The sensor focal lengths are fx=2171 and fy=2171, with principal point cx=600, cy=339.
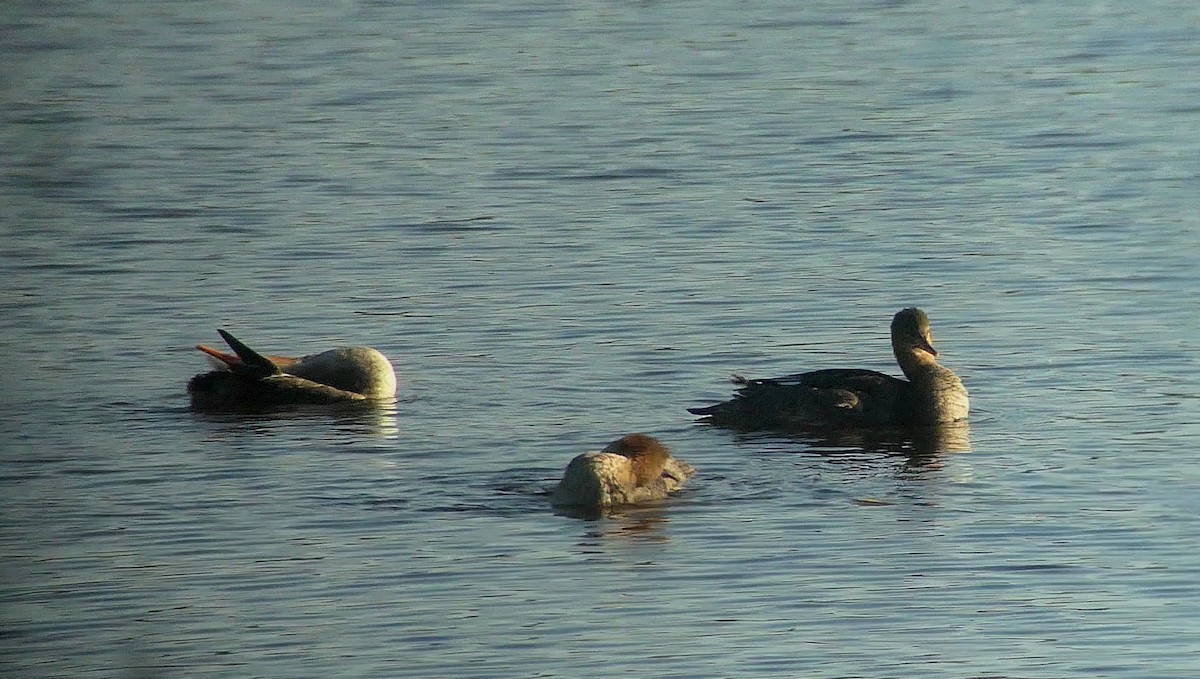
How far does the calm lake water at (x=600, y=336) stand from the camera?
25.7ft

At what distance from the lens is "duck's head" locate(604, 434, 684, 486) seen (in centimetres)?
968

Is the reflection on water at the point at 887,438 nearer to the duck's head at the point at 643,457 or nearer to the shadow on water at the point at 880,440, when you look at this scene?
the shadow on water at the point at 880,440

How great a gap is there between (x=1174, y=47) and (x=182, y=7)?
44.8ft

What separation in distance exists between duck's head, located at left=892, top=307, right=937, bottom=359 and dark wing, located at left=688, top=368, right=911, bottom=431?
0.56m

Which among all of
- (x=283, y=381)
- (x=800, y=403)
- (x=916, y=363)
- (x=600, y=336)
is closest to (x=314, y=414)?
(x=283, y=381)

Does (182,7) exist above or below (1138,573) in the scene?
above

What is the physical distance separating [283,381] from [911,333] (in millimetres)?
3496

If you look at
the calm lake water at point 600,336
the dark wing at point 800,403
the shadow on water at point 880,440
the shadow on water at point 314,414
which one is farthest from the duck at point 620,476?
the shadow on water at point 314,414

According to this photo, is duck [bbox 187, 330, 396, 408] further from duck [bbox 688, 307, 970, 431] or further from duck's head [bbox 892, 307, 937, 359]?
duck's head [bbox 892, 307, 937, 359]

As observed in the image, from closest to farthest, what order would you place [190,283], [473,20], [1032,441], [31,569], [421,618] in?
[421,618], [31,569], [1032,441], [190,283], [473,20]

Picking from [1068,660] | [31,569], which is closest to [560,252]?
[31,569]

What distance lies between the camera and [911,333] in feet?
39.3

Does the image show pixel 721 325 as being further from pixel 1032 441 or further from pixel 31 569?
pixel 31 569

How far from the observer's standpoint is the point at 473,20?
27.7 meters
